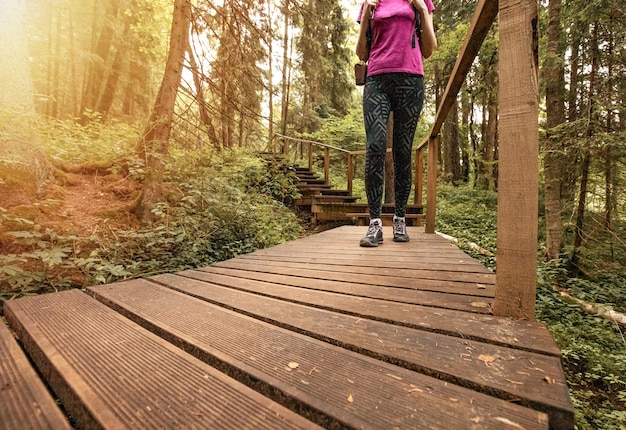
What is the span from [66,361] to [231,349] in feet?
1.29

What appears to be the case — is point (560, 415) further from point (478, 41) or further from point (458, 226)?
point (458, 226)

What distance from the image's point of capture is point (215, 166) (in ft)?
15.1

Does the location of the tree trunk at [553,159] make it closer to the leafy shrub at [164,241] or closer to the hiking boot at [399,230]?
the hiking boot at [399,230]

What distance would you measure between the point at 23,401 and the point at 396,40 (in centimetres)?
244

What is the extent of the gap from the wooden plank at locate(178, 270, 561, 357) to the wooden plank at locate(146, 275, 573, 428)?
0.11ft

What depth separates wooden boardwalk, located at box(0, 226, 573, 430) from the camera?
0.58m

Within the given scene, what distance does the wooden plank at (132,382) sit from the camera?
1.89ft

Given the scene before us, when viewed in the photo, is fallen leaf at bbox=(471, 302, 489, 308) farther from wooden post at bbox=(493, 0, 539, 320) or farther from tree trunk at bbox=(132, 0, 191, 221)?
tree trunk at bbox=(132, 0, 191, 221)

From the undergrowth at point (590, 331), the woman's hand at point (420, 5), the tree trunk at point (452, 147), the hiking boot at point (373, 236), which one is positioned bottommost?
the undergrowth at point (590, 331)

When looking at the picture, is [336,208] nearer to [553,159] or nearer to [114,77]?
[553,159]

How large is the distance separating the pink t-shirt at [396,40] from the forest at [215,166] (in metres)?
2.05

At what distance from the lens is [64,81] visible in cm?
994

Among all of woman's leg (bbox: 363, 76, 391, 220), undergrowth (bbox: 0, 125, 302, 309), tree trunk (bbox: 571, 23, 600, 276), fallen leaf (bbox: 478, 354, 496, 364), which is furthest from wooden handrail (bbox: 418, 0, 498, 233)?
tree trunk (bbox: 571, 23, 600, 276)

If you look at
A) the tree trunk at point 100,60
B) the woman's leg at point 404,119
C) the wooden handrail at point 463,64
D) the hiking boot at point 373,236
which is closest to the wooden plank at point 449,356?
the wooden handrail at point 463,64
